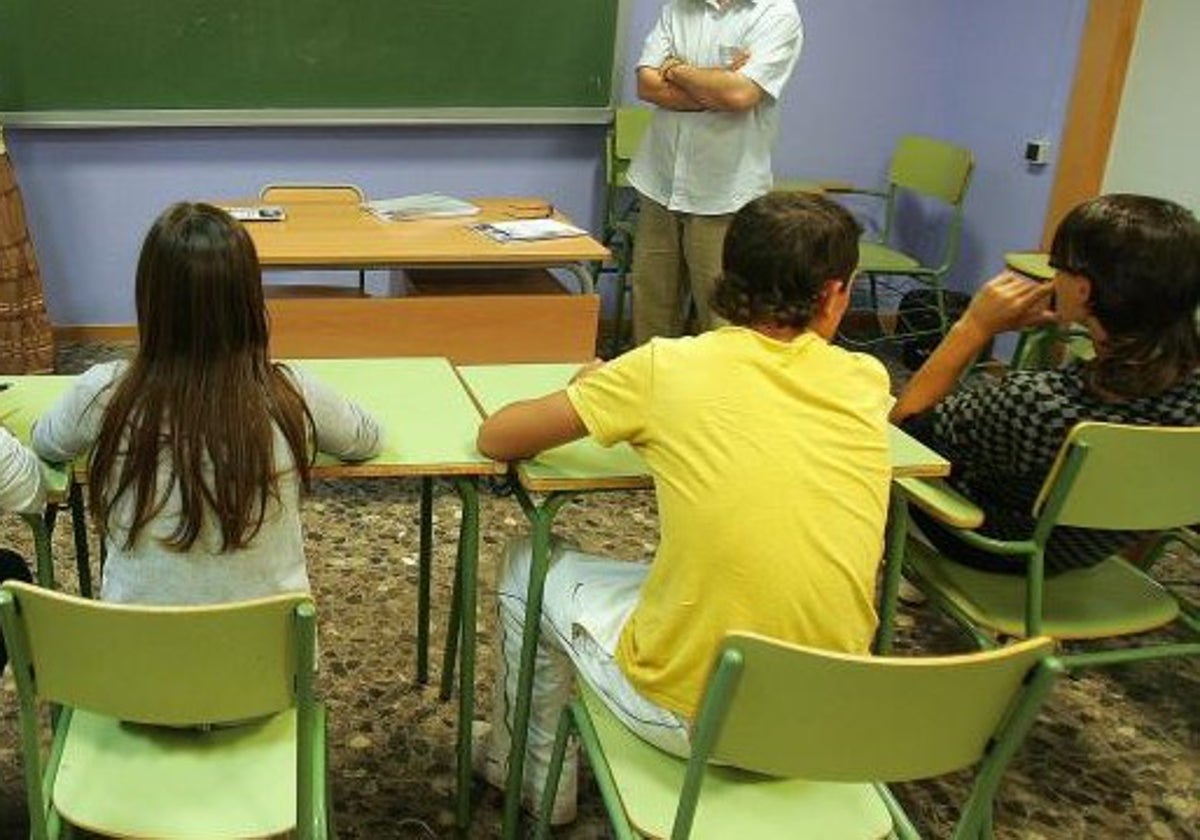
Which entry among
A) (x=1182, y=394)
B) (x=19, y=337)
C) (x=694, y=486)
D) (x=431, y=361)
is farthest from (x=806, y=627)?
(x=19, y=337)

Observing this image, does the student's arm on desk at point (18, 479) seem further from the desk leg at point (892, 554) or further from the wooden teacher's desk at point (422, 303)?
the wooden teacher's desk at point (422, 303)

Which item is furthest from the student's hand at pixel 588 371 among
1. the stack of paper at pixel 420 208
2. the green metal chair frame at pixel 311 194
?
the green metal chair frame at pixel 311 194

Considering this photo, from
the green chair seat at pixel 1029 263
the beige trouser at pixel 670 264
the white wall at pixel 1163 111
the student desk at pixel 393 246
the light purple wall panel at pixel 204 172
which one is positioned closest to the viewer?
the student desk at pixel 393 246

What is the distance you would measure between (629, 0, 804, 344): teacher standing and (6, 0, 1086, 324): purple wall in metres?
0.81

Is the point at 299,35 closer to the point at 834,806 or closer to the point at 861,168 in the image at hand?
the point at 861,168

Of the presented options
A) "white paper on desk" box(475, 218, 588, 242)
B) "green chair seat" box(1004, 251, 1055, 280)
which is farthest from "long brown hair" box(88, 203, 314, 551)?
"green chair seat" box(1004, 251, 1055, 280)

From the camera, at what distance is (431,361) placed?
2.25m

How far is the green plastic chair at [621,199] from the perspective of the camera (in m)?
4.51

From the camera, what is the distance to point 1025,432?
194 centimetres

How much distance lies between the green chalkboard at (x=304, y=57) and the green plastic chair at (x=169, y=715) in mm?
3182

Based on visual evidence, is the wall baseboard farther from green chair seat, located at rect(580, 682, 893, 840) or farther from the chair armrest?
green chair seat, located at rect(580, 682, 893, 840)

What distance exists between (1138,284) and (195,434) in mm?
1421

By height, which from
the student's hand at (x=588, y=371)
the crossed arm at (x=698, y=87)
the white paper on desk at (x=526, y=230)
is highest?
the crossed arm at (x=698, y=87)

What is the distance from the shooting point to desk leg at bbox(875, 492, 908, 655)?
6.47 feet
